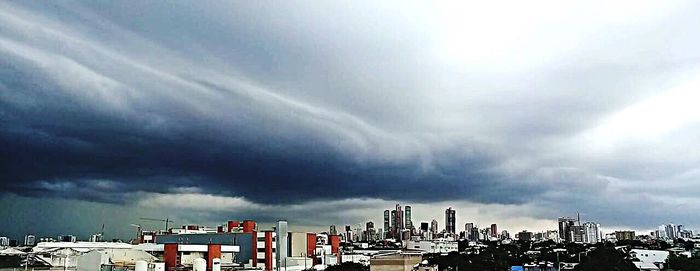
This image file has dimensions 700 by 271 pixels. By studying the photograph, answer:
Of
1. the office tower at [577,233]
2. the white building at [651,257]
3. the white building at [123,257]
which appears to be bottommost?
the white building at [651,257]

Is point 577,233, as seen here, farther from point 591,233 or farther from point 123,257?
point 123,257

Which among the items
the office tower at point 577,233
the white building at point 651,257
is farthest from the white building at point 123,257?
the office tower at point 577,233

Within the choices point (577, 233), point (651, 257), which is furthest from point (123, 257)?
point (577, 233)

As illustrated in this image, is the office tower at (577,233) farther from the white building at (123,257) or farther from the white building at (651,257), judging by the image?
the white building at (123,257)

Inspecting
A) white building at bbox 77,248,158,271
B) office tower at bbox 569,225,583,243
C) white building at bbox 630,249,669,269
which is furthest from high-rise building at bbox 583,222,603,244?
white building at bbox 77,248,158,271

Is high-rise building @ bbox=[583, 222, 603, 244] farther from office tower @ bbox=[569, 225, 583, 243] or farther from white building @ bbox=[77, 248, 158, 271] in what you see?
white building @ bbox=[77, 248, 158, 271]

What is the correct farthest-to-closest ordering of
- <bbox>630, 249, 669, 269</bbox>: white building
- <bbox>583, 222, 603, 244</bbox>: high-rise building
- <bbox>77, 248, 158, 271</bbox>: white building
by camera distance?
<bbox>583, 222, 603, 244</bbox>: high-rise building < <bbox>630, 249, 669, 269</bbox>: white building < <bbox>77, 248, 158, 271</bbox>: white building

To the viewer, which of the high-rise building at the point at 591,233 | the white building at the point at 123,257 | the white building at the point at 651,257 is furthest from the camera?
the high-rise building at the point at 591,233

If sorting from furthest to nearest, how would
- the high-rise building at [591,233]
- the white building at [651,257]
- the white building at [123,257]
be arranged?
the high-rise building at [591,233], the white building at [651,257], the white building at [123,257]

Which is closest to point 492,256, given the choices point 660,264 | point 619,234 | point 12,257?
point 660,264
